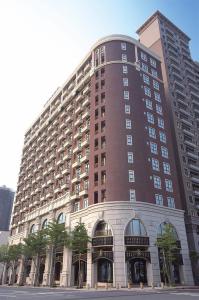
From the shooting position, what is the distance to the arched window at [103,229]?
146 ft

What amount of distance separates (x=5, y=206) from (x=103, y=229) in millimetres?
123258

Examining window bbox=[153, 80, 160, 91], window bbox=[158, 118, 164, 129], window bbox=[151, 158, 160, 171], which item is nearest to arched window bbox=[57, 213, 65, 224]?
window bbox=[151, 158, 160, 171]

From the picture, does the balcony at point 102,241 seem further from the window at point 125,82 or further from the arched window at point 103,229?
the window at point 125,82

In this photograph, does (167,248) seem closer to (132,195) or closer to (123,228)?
(123,228)

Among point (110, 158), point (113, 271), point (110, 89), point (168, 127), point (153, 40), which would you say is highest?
A: point (153, 40)

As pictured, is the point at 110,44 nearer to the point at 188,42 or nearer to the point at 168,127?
the point at 168,127

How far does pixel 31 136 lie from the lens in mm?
97500

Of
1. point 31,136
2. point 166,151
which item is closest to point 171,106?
point 166,151

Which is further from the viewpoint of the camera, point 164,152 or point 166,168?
point 164,152

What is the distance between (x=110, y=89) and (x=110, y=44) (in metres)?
14.9

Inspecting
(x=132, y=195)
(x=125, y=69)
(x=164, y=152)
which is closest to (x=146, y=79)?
(x=125, y=69)

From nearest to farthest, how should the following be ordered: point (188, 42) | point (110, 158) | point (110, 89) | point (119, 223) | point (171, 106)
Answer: point (119, 223) < point (110, 158) < point (110, 89) < point (171, 106) < point (188, 42)

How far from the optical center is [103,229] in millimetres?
45406

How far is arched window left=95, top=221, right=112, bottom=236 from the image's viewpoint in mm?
44438
